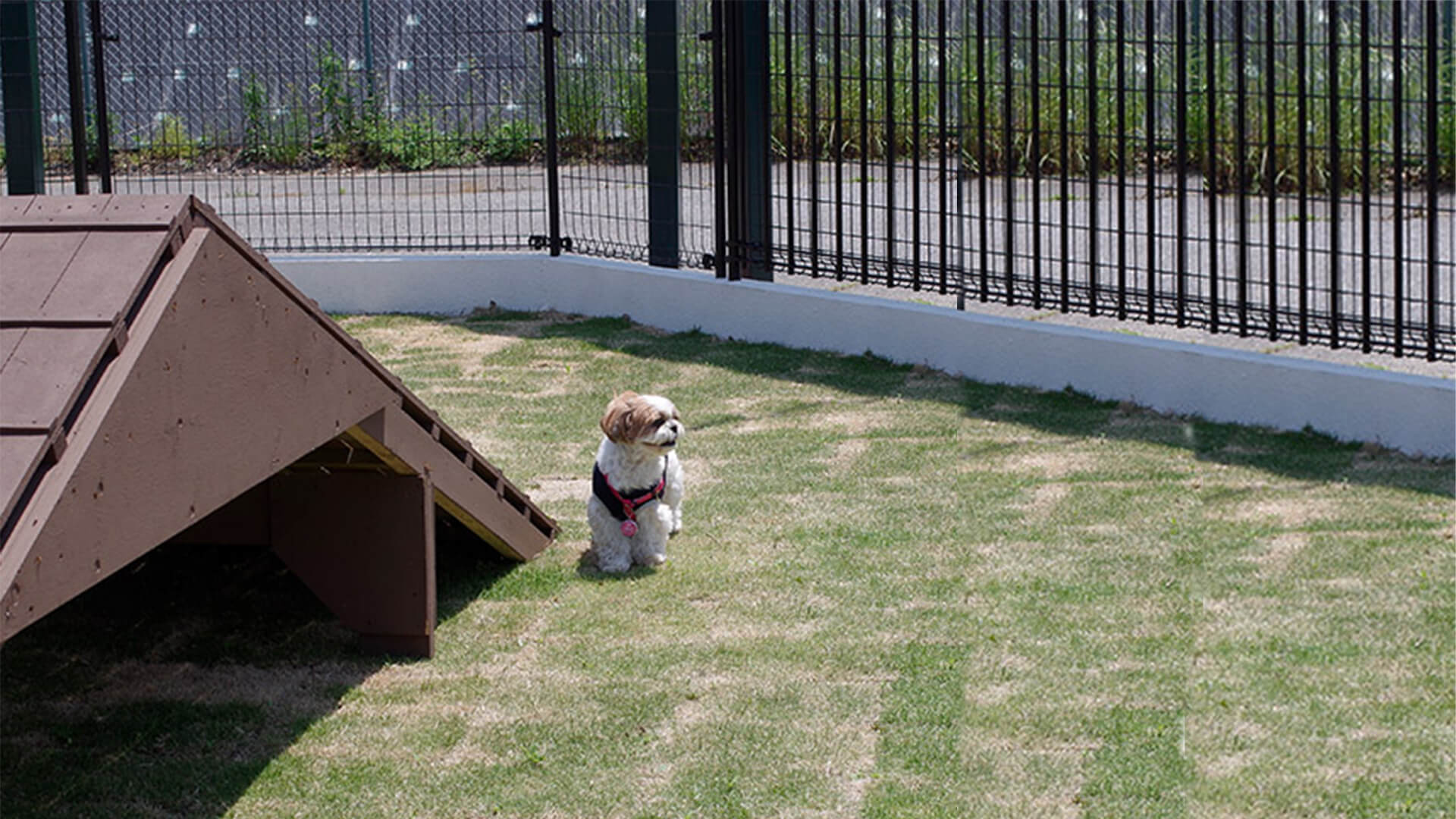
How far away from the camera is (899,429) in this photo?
27.7ft

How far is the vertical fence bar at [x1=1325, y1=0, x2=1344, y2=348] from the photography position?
771cm

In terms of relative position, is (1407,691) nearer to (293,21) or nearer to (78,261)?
(78,261)

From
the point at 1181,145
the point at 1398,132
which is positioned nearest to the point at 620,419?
the point at 1181,145

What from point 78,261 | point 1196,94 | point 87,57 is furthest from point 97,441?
point 87,57

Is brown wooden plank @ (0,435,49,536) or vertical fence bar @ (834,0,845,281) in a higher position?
vertical fence bar @ (834,0,845,281)

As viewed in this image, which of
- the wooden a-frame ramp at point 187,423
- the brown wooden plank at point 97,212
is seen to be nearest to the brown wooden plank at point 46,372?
the wooden a-frame ramp at point 187,423

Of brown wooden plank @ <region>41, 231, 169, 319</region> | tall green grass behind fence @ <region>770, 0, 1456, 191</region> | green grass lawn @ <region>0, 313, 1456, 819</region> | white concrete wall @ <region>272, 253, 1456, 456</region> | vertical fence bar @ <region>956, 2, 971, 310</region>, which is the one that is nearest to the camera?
brown wooden plank @ <region>41, 231, 169, 319</region>

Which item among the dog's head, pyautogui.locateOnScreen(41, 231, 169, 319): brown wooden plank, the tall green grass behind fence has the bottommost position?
the dog's head

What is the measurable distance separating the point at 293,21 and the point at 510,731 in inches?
353

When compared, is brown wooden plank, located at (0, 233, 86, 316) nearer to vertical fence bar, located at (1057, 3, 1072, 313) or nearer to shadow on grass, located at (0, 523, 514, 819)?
shadow on grass, located at (0, 523, 514, 819)

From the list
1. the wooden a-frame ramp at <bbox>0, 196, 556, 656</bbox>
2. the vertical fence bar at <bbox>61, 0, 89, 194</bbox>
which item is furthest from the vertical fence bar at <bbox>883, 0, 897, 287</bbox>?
the vertical fence bar at <bbox>61, 0, 89, 194</bbox>

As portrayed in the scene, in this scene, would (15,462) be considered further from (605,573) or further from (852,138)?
(852,138)

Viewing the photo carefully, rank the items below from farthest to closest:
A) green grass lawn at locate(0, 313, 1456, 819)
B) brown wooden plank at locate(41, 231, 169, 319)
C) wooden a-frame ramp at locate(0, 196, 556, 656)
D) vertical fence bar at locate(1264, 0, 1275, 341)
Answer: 1. vertical fence bar at locate(1264, 0, 1275, 341)
2. green grass lawn at locate(0, 313, 1456, 819)
3. brown wooden plank at locate(41, 231, 169, 319)
4. wooden a-frame ramp at locate(0, 196, 556, 656)

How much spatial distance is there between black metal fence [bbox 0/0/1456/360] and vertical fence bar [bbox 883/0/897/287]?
0.03 m
